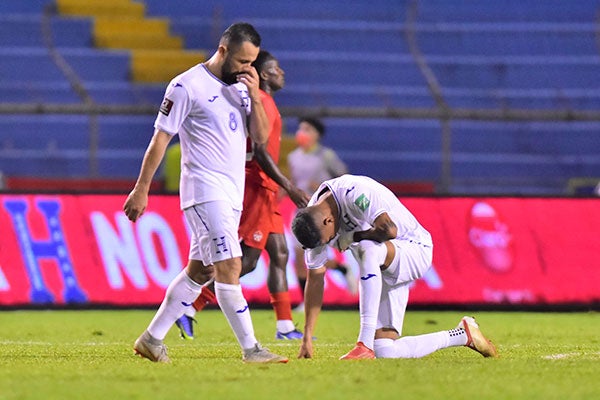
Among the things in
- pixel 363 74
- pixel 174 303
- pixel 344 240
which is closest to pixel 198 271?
pixel 174 303

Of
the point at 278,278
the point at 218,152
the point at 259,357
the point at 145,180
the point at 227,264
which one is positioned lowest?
the point at 278,278

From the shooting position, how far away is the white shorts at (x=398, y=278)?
8289 mm

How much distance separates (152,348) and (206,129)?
1.36 m

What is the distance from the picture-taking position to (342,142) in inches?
768

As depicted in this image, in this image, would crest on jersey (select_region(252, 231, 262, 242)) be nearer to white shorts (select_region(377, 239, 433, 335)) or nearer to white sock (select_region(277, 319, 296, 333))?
white sock (select_region(277, 319, 296, 333))

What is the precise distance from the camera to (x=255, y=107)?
7836 millimetres

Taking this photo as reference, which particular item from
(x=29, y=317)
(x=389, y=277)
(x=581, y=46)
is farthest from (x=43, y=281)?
(x=581, y=46)

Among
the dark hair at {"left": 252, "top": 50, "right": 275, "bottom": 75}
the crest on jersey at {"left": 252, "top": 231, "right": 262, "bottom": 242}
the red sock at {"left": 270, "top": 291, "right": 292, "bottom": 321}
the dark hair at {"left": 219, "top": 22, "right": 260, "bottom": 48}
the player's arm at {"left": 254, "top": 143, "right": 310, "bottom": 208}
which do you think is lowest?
the red sock at {"left": 270, "top": 291, "right": 292, "bottom": 321}

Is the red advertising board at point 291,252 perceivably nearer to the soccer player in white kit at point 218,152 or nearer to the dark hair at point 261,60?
the dark hair at point 261,60

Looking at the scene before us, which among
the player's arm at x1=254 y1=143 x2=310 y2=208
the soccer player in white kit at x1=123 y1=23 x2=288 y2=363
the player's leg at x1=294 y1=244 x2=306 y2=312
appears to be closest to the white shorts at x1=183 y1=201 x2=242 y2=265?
the soccer player in white kit at x1=123 y1=23 x2=288 y2=363

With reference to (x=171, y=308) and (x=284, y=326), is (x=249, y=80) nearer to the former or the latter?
(x=171, y=308)

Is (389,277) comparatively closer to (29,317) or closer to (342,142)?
(29,317)

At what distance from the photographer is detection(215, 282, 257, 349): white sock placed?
25.1ft

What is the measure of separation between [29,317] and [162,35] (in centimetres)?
966
